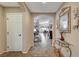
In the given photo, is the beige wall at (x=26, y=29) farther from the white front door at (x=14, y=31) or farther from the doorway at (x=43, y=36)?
the doorway at (x=43, y=36)

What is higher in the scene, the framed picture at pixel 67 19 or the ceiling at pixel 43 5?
the ceiling at pixel 43 5

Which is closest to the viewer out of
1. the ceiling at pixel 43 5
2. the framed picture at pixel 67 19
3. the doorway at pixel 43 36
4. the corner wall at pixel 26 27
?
the framed picture at pixel 67 19

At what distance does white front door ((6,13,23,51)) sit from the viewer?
21.6 ft

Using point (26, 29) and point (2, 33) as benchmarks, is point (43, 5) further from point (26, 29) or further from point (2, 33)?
point (2, 33)

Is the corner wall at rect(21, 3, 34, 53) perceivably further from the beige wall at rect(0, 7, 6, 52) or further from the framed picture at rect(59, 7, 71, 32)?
the framed picture at rect(59, 7, 71, 32)

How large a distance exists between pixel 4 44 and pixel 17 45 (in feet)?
1.92

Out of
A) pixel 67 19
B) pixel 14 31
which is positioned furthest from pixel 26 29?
pixel 67 19

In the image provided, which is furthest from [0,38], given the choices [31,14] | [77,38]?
[77,38]

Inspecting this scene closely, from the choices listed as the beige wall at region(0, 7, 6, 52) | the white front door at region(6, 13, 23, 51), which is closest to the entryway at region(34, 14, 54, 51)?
the white front door at region(6, 13, 23, 51)

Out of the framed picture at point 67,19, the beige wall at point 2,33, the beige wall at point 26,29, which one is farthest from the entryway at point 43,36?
the framed picture at point 67,19

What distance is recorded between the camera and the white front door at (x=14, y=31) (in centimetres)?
658

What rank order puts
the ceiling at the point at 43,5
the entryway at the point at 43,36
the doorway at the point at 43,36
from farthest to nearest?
the doorway at the point at 43,36
the entryway at the point at 43,36
the ceiling at the point at 43,5

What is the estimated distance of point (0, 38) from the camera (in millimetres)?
6168

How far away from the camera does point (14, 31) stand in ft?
21.7
